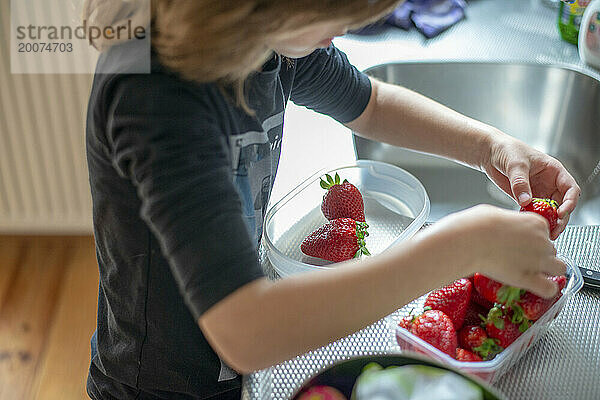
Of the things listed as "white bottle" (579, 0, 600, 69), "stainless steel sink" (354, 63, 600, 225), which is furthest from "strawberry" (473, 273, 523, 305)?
"white bottle" (579, 0, 600, 69)

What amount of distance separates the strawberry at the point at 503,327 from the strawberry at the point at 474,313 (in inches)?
1.2

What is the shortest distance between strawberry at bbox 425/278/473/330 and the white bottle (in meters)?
0.73

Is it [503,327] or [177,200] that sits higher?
[177,200]

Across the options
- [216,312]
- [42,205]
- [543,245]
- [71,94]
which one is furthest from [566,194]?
[42,205]

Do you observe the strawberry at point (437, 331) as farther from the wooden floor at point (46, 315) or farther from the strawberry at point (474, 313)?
the wooden floor at point (46, 315)

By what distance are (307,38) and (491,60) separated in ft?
2.60

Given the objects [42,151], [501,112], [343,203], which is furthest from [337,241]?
[42,151]

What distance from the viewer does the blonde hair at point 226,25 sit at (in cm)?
63

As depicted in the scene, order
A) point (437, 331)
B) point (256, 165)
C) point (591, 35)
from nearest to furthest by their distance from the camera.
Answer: point (437, 331) → point (256, 165) → point (591, 35)

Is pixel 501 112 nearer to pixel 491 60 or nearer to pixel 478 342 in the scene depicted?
pixel 491 60

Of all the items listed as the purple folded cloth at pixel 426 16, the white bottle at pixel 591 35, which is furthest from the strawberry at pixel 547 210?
the purple folded cloth at pixel 426 16

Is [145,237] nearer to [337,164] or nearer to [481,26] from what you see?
[337,164]

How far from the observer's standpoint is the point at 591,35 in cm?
130

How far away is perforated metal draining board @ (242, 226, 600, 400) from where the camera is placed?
0.72 m
